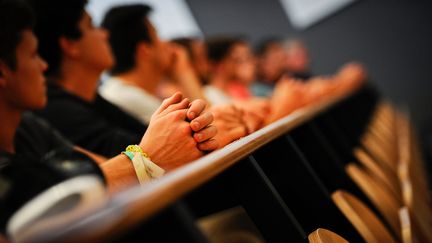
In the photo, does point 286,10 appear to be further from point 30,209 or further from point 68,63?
point 30,209

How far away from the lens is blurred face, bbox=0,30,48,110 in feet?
3.74

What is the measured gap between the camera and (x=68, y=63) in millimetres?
1649

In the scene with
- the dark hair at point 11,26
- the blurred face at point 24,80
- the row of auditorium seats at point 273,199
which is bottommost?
the row of auditorium seats at point 273,199

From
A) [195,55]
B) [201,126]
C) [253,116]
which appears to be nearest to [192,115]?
[201,126]

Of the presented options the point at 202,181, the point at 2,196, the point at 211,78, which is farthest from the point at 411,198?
the point at 211,78

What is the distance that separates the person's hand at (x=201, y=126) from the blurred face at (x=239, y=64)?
2558 millimetres

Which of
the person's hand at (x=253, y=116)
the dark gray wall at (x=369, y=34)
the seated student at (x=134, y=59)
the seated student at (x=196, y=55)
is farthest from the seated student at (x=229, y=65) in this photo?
the dark gray wall at (x=369, y=34)

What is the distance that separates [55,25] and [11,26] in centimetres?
45

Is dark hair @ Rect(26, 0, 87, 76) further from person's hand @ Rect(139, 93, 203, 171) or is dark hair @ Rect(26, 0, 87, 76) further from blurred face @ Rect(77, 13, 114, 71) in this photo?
person's hand @ Rect(139, 93, 203, 171)

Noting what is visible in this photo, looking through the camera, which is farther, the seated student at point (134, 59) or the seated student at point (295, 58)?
the seated student at point (295, 58)

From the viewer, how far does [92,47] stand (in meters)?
1.70

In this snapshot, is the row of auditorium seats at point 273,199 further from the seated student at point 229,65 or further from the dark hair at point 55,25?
the seated student at point 229,65

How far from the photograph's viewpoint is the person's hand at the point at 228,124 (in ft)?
3.41

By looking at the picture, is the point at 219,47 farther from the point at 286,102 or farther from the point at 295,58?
the point at 295,58
